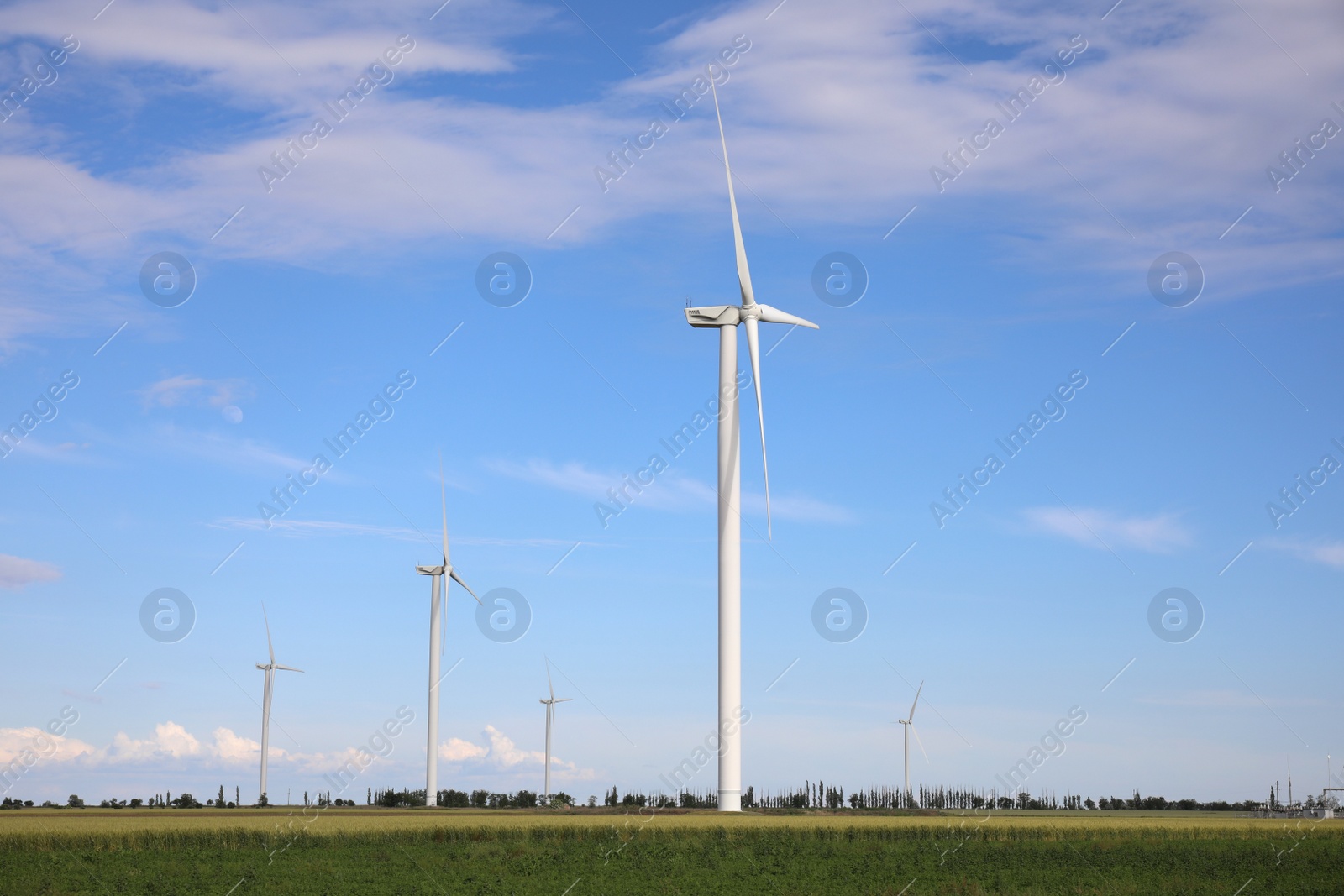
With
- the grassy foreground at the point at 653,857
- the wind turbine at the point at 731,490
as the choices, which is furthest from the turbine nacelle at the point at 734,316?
the grassy foreground at the point at 653,857

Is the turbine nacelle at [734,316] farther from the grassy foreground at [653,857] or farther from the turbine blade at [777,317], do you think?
the grassy foreground at [653,857]

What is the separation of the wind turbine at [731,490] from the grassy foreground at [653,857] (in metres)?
4.43

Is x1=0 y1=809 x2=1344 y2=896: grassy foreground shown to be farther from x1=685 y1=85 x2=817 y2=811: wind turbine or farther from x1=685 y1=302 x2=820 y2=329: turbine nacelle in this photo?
x1=685 y1=302 x2=820 y2=329: turbine nacelle

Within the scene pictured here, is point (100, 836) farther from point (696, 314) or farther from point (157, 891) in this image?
point (696, 314)

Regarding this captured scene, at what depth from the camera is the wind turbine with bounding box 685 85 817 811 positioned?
76.9 m

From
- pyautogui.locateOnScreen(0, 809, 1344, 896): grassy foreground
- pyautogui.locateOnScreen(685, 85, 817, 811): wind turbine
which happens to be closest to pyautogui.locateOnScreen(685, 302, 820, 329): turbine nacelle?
pyautogui.locateOnScreen(685, 85, 817, 811): wind turbine

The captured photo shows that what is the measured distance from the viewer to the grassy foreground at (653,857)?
48.6 metres

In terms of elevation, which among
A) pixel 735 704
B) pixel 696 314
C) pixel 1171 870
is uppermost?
pixel 696 314

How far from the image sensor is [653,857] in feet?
187

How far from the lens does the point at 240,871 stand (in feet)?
168

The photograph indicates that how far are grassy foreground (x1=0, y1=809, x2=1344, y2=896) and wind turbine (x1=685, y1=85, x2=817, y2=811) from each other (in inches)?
174

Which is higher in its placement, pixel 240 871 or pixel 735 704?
pixel 735 704

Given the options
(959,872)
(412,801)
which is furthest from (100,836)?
(412,801)

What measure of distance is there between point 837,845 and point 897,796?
97.0 metres
